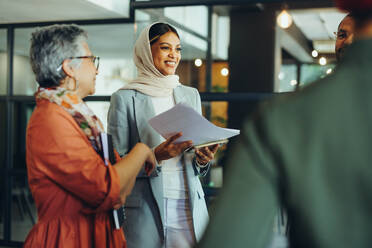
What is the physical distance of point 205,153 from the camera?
2.15 meters

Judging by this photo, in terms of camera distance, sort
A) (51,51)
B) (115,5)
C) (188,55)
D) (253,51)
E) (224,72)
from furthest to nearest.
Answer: (253,51)
(224,72)
(188,55)
(115,5)
(51,51)

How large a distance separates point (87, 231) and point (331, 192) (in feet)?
3.62

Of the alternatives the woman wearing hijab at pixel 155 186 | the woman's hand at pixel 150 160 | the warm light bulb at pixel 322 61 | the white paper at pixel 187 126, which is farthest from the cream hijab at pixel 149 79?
the warm light bulb at pixel 322 61

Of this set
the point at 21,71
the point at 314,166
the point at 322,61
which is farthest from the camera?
the point at 21,71

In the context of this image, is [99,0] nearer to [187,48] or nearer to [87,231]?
[187,48]

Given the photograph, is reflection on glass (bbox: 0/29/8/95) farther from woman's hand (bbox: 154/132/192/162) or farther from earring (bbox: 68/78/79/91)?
earring (bbox: 68/78/79/91)

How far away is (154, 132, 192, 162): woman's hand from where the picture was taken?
6.41 feet

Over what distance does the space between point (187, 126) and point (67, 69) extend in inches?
Answer: 23.9

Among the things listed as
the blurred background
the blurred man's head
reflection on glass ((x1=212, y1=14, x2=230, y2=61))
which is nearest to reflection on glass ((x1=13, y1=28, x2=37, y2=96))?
the blurred background

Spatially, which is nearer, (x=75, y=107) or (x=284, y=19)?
(x=75, y=107)

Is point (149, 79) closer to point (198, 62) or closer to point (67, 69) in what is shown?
point (67, 69)

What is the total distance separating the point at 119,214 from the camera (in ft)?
5.25

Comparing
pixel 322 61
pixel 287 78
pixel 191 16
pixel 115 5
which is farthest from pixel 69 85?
pixel 287 78

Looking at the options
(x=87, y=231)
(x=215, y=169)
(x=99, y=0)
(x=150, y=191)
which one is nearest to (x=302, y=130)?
(x=87, y=231)
